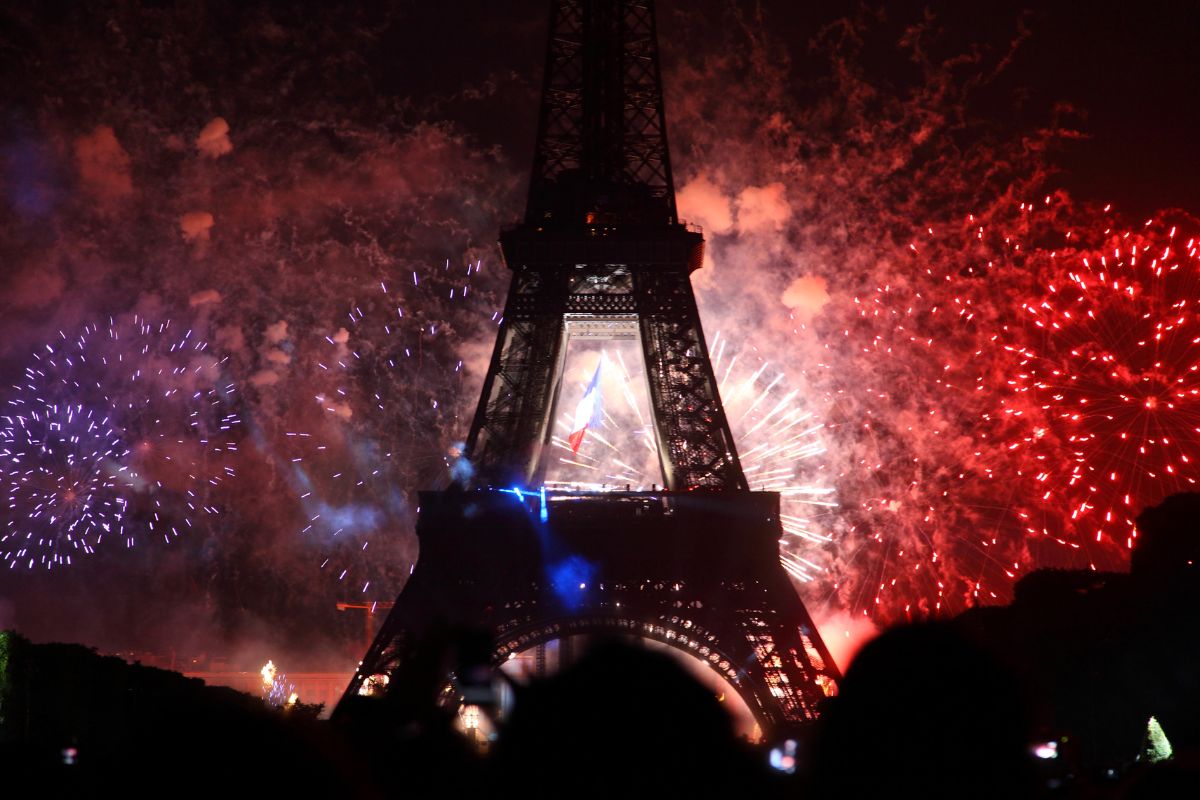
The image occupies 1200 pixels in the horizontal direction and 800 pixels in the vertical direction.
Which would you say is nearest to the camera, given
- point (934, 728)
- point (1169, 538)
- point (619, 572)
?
point (934, 728)

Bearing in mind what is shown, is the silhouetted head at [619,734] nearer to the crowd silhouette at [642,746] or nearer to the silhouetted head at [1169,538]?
the crowd silhouette at [642,746]

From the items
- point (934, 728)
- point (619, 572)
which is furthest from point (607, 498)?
point (934, 728)

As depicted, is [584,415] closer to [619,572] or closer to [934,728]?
[619,572]

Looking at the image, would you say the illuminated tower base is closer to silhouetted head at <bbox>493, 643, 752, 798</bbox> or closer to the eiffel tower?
the eiffel tower

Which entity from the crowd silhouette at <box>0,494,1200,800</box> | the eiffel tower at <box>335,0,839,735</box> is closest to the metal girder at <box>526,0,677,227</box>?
the eiffel tower at <box>335,0,839,735</box>

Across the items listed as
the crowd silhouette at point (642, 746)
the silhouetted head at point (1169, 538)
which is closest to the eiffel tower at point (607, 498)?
the silhouetted head at point (1169, 538)

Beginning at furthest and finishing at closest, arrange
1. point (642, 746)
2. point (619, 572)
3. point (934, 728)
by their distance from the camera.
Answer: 1. point (619, 572)
2. point (934, 728)
3. point (642, 746)
